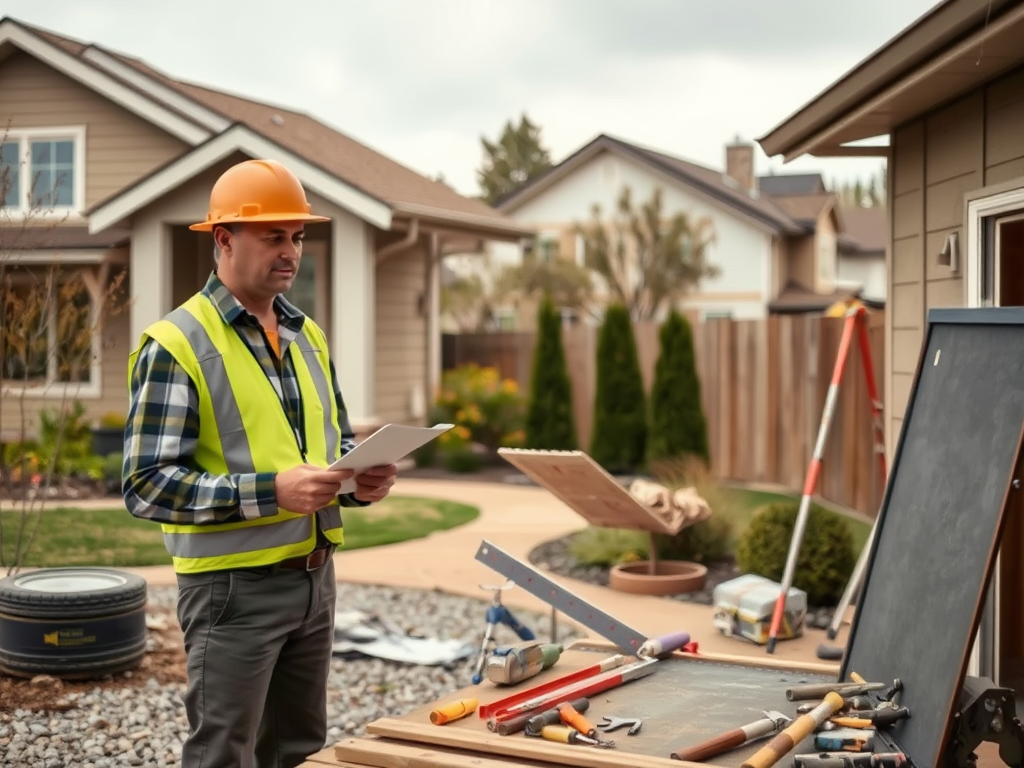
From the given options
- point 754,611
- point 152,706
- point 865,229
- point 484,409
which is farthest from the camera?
point 865,229


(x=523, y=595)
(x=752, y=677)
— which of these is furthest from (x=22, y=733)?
(x=523, y=595)

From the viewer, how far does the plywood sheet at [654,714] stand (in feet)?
9.53

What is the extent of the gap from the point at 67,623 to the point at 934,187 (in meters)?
4.47

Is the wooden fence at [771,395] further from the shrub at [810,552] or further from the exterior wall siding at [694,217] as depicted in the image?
the exterior wall siding at [694,217]

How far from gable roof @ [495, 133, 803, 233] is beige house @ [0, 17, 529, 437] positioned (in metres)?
17.7

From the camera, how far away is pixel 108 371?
625 inches

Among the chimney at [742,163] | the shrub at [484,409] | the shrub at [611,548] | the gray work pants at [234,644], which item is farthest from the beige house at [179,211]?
the chimney at [742,163]

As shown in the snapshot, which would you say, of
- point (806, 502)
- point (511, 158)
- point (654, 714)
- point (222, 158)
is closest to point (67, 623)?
point (654, 714)

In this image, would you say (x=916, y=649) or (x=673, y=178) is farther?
(x=673, y=178)

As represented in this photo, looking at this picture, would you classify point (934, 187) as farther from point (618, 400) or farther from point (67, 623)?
point (618, 400)

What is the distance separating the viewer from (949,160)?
18.5 ft

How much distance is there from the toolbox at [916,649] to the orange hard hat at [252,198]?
A: 54.1 inches

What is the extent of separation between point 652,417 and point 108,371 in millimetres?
7108

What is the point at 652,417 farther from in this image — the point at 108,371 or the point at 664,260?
the point at 664,260
